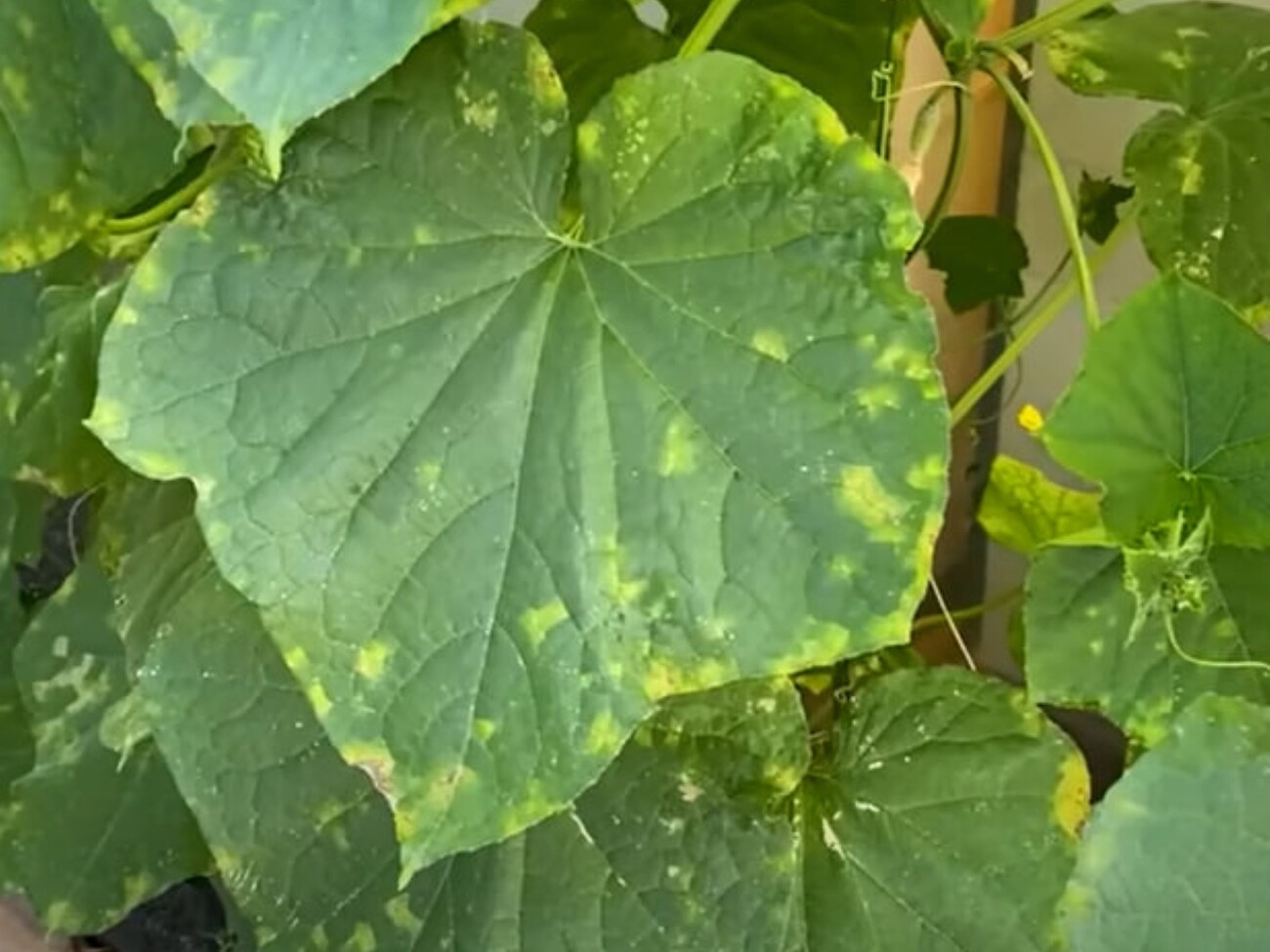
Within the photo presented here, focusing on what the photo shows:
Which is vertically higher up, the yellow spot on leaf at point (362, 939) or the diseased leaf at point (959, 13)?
the diseased leaf at point (959, 13)

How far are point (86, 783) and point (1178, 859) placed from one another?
50cm

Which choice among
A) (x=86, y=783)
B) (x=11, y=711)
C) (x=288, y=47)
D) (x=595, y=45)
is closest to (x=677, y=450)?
(x=288, y=47)

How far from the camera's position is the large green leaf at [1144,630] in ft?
2.06

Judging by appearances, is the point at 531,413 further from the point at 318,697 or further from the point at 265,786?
the point at 265,786

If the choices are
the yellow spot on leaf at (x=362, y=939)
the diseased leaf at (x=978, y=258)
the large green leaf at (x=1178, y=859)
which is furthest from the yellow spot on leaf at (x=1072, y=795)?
the diseased leaf at (x=978, y=258)

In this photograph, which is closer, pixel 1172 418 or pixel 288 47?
pixel 288 47

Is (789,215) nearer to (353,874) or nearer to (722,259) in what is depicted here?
(722,259)

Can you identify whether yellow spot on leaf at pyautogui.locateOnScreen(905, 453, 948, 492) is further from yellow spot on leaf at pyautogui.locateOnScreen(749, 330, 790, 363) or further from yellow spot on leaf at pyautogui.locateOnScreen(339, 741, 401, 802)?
yellow spot on leaf at pyautogui.locateOnScreen(339, 741, 401, 802)

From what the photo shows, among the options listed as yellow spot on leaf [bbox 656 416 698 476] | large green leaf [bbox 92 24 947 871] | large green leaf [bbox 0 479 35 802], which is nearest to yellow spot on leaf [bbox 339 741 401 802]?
large green leaf [bbox 92 24 947 871]

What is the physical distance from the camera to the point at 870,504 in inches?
21.4

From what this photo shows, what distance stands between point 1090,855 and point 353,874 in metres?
0.28

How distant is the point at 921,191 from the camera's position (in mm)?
1144

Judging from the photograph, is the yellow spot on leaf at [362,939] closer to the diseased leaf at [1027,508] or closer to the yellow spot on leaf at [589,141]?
the yellow spot on leaf at [589,141]

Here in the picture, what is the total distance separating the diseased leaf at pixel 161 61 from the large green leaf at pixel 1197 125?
361 mm
